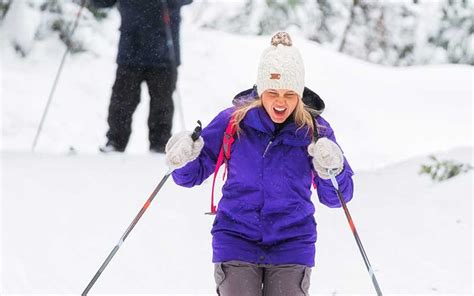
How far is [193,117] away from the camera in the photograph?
12250mm

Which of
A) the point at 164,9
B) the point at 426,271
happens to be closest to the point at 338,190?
the point at 426,271

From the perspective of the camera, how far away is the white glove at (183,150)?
3.26 metres

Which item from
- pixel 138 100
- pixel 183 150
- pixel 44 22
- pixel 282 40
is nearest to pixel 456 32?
pixel 44 22

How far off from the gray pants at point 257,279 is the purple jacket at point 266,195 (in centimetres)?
3

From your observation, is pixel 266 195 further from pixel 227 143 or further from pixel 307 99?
pixel 307 99

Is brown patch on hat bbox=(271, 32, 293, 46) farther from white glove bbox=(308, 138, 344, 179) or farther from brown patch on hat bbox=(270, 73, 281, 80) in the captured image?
white glove bbox=(308, 138, 344, 179)

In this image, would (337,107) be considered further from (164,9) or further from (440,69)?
(164,9)

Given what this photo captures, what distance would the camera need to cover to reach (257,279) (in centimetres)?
331

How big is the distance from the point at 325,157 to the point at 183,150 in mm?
520

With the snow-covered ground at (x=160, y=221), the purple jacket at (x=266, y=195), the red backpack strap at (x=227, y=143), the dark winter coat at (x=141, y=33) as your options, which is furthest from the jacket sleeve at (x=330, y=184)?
the dark winter coat at (x=141, y=33)

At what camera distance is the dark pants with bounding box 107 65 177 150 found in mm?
7766

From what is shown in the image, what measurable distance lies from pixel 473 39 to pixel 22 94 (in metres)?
7.80

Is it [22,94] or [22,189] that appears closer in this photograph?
[22,189]

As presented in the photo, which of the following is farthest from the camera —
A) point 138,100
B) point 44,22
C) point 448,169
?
point 44,22
